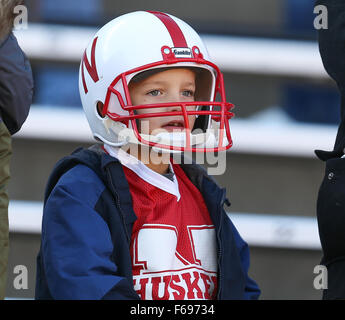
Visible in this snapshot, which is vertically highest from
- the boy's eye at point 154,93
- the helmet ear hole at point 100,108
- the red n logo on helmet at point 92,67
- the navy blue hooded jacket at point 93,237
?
the red n logo on helmet at point 92,67

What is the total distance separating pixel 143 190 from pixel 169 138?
207 mm

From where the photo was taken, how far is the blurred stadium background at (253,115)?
184 inches

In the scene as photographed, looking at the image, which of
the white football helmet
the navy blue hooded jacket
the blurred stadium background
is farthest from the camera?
the blurred stadium background

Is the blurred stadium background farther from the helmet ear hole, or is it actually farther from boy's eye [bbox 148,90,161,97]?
boy's eye [bbox 148,90,161,97]

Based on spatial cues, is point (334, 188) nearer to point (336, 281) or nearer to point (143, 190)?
point (336, 281)

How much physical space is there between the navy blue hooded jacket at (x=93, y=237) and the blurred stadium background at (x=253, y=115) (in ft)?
6.53

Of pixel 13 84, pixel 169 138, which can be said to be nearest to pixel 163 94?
pixel 169 138

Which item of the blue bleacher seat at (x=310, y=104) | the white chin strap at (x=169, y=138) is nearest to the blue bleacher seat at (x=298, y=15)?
the blue bleacher seat at (x=310, y=104)

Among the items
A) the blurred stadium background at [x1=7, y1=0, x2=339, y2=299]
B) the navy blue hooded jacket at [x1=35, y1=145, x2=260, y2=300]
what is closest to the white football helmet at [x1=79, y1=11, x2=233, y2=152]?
the navy blue hooded jacket at [x1=35, y1=145, x2=260, y2=300]

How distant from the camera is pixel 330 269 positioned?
8.36 ft

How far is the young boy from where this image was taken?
7.95ft

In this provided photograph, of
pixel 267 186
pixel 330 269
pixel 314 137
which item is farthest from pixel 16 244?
pixel 330 269

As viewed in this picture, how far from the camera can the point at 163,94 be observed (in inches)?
106

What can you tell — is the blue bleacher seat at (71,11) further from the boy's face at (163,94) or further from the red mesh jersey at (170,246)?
the red mesh jersey at (170,246)
